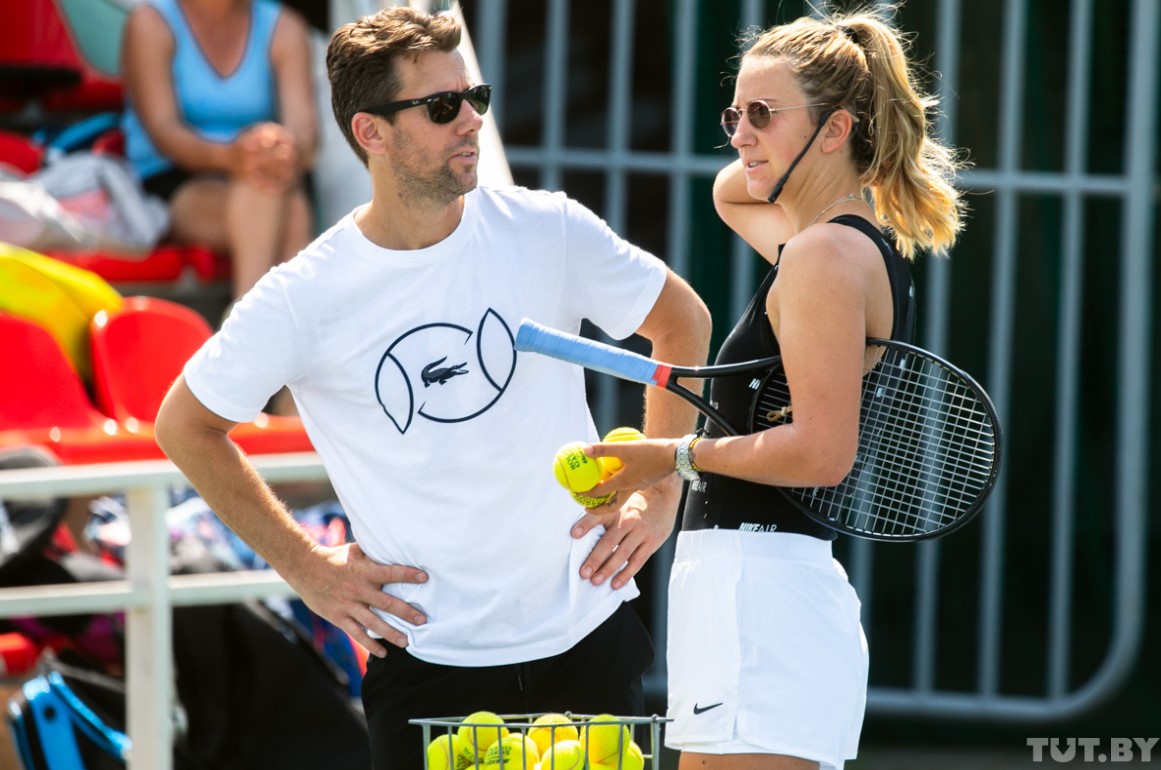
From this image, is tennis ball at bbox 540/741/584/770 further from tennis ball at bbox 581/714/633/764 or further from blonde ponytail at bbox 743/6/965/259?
blonde ponytail at bbox 743/6/965/259

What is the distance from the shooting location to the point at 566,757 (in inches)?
83.3

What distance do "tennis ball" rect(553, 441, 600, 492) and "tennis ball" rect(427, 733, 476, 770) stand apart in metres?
0.37

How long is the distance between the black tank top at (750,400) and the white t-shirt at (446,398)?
1.10ft

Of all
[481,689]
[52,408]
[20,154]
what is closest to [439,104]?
[481,689]

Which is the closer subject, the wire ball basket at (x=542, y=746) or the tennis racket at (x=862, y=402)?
the wire ball basket at (x=542, y=746)

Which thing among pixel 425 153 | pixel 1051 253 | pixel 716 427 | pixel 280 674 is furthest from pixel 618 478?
pixel 1051 253

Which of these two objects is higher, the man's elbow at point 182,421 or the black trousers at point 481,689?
the man's elbow at point 182,421

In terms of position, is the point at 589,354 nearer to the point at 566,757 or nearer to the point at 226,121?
the point at 566,757

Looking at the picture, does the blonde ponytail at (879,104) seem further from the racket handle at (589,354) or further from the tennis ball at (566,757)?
the tennis ball at (566,757)

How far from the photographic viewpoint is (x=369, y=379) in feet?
8.31

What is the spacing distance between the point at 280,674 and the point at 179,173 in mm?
2092

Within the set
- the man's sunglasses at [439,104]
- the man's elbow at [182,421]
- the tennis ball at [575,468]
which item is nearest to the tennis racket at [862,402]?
the tennis ball at [575,468]

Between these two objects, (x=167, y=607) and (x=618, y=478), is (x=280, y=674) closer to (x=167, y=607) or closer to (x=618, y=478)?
(x=167, y=607)

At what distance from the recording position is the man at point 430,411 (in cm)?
253
